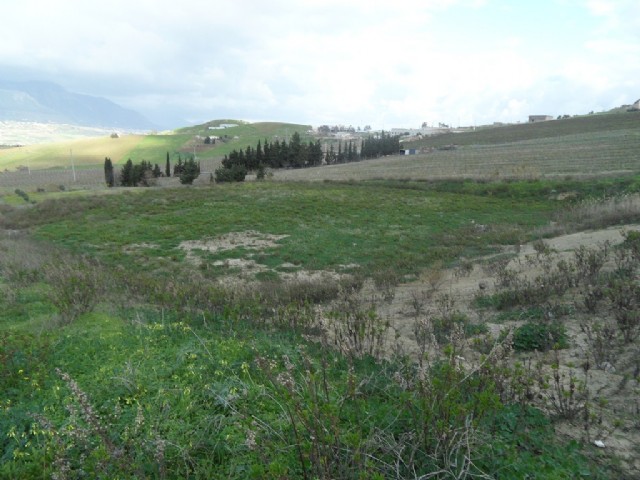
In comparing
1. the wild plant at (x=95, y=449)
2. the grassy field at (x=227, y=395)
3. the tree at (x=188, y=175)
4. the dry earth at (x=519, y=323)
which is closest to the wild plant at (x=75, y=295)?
the grassy field at (x=227, y=395)

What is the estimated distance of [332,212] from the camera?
25766 millimetres

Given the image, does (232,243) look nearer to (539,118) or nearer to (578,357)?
(578,357)

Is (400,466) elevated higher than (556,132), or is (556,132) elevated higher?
(556,132)

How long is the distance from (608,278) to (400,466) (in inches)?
253

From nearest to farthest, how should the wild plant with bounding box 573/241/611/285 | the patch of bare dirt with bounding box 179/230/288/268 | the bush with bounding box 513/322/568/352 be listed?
the bush with bounding box 513/322/568/352 < the wild plant with bounding box 573/241/611/285 < the patch of bare dirt with bounding box 179/230/288/268

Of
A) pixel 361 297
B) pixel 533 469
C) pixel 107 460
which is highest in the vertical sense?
pixel 107 460

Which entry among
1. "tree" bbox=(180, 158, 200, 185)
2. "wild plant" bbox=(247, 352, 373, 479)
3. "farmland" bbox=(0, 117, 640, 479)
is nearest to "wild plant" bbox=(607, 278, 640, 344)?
"farmland" bbox=(0, 117, 640, 479)

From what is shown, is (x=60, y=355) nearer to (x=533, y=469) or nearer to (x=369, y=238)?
(x=533, y=469)

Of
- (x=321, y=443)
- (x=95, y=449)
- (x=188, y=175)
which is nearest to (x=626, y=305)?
(x=321, y=443)

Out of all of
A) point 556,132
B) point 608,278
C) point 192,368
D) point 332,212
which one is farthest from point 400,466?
point 556,132

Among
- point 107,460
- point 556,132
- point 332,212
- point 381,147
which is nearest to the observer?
point 107,460

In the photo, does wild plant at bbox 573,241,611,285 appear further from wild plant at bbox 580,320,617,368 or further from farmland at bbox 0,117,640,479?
wild plant at bbox 580,320,617,368

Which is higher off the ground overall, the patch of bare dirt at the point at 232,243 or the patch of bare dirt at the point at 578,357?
the patch of bare dirt at the point at 578,357

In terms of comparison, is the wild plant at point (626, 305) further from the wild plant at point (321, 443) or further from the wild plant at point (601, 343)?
the wild plant at point (321, 443)
